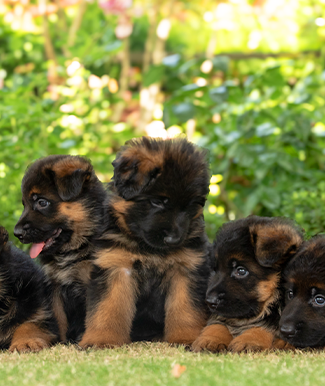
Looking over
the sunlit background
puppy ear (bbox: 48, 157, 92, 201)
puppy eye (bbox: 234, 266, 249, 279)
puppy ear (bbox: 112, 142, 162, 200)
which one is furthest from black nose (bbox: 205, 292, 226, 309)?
the sunlit background

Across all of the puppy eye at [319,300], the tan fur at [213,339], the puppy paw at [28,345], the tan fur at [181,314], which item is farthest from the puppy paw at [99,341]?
the puppy eye at [319,300]

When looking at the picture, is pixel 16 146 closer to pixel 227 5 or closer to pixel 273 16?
pixel 227 5

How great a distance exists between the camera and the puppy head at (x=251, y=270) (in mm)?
3354

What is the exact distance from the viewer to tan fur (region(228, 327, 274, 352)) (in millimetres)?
3150

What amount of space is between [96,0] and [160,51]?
146 cm

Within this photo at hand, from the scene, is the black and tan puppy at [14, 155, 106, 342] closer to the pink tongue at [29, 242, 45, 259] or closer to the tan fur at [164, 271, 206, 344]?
the pink tongue at [29, 242, 45, 259]

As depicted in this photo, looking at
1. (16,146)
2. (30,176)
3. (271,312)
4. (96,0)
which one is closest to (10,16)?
(96,0)

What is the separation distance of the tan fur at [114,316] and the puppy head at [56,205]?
0.53m

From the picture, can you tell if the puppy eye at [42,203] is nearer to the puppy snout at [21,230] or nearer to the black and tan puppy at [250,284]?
the puppy snout at [21,230]

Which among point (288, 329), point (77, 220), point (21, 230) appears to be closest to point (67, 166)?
point (77, 220)

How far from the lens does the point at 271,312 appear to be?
3.40 metres

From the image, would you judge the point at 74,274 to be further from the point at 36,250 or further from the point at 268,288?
the point at 268,288

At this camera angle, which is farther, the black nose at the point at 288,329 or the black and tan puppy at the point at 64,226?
the black and tan puppy at the point at 64,226

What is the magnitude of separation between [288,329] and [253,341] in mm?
239
